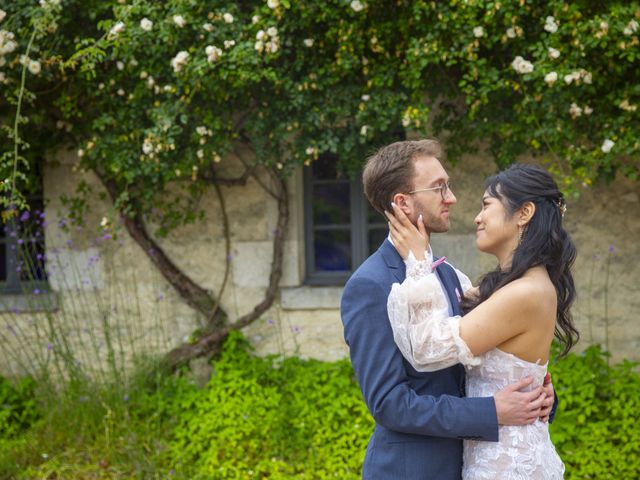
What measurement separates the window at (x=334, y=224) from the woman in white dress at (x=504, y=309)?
143 inches

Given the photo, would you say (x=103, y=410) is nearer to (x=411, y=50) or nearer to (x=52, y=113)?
Answer: (x=52, y=113)

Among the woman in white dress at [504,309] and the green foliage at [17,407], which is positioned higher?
the woman in white dress at [504,309]

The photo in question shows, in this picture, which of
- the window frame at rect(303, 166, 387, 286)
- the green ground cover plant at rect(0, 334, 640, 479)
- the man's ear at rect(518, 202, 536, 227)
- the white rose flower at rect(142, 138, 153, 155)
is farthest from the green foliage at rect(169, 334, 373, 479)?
the man's ear at rect(518, 202, 536, 227)

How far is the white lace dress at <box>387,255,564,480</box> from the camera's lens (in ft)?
7.14

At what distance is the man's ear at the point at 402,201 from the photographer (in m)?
2.40

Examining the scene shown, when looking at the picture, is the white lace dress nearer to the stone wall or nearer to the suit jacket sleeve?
A: the suit jacket sleeve

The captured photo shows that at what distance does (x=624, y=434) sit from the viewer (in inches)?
185

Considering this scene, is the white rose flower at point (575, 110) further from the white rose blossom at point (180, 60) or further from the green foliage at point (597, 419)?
the white rose blossom at point (180, 60)

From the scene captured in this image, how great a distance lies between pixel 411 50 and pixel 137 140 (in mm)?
2019

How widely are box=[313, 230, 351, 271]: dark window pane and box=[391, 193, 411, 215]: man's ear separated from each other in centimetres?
378

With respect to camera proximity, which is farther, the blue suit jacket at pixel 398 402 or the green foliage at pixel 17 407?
the green foliage at pixel 17 407

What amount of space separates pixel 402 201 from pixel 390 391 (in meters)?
0.58

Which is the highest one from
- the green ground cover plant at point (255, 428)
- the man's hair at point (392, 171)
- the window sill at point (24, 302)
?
the man's hair at point (392, 171)

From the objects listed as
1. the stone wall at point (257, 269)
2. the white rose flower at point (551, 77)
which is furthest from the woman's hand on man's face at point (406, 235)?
the stone wall at point (257, 269)
